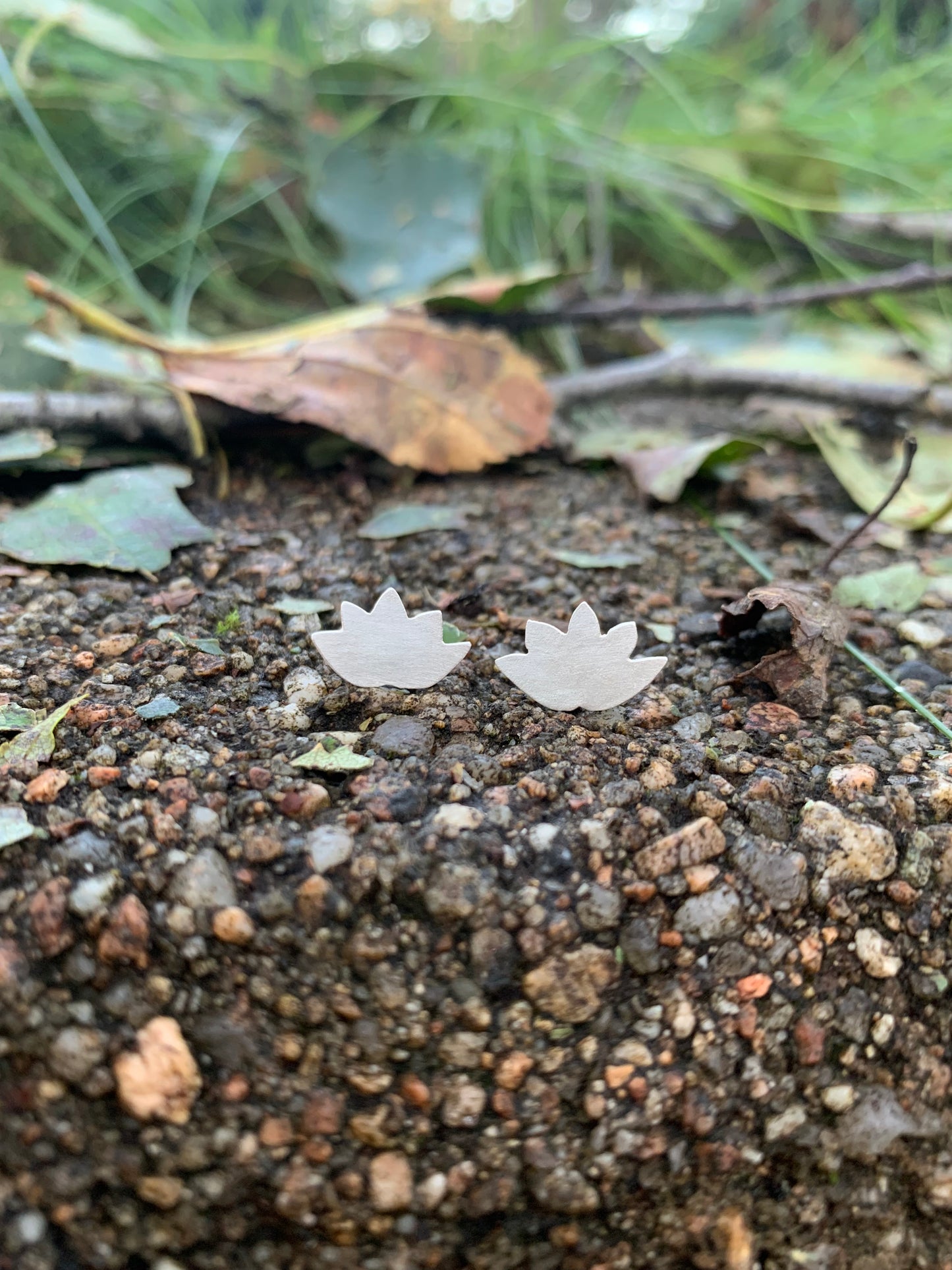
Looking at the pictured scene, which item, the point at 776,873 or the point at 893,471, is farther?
the point at 893,471

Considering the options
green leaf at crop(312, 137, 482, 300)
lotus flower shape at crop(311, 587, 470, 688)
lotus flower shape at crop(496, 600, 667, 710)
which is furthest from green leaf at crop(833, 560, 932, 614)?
green leaf at crop(312, 137, 482, 300)

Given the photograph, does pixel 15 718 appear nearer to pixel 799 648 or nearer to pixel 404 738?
pixel 404 738

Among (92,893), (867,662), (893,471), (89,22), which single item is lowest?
(893,471)

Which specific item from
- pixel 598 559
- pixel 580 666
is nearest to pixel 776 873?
pixel 580 666

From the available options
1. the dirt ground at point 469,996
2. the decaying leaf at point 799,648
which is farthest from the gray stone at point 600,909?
the decaying leaf at point 799,648

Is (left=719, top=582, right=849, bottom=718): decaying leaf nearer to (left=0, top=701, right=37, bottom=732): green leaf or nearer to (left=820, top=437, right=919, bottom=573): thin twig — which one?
(left=820, top=437, right=919, bottom=573): thin twig

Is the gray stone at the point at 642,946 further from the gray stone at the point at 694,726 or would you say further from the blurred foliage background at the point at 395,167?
A: the blurred foliage background at the point at 395,167
